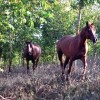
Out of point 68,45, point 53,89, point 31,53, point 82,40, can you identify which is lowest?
point 31,53

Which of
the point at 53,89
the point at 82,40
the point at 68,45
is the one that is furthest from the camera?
the point at 68,45

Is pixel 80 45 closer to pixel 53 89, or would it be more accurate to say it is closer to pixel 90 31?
pixel 90 31

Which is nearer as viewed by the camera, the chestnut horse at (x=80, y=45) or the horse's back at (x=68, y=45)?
the chestnut horse at (x=80, y=45)

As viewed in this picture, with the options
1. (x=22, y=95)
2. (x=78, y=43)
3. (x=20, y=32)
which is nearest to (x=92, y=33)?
(x=78, y=43)

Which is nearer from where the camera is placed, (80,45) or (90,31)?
(90,31)

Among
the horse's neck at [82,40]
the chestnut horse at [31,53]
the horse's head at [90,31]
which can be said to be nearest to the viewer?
the horse's head at [90,31]

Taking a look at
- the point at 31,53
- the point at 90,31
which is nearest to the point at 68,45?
the point at 90,31

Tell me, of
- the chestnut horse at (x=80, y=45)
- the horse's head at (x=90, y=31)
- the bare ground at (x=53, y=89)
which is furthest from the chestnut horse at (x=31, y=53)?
the horse's head at (x=90, y=31)

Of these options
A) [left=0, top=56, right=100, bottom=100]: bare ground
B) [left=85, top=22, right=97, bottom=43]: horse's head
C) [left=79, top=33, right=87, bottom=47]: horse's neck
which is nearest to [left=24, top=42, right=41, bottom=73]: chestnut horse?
[left=0, top=56, right=100, bottom=100]: bare ground

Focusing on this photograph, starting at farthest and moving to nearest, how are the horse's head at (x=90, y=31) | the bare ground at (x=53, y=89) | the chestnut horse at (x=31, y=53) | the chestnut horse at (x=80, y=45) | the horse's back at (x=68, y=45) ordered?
the chestnut horse at (x=31, y=53)
the horse's back at (x=68, y=45)
the chestnut horse at (x=80, y=45)
the horse's head at (x=90, y=31)
the bare ground at (x=53, y=89)

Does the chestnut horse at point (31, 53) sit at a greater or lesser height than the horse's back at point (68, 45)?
lesser

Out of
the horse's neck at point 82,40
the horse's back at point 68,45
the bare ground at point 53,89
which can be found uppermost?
the horse's neck at point 82,40

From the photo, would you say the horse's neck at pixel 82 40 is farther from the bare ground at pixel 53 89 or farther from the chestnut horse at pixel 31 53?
the chestnut horse at pixel 31 53

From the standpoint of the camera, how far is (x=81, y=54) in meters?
10.9
